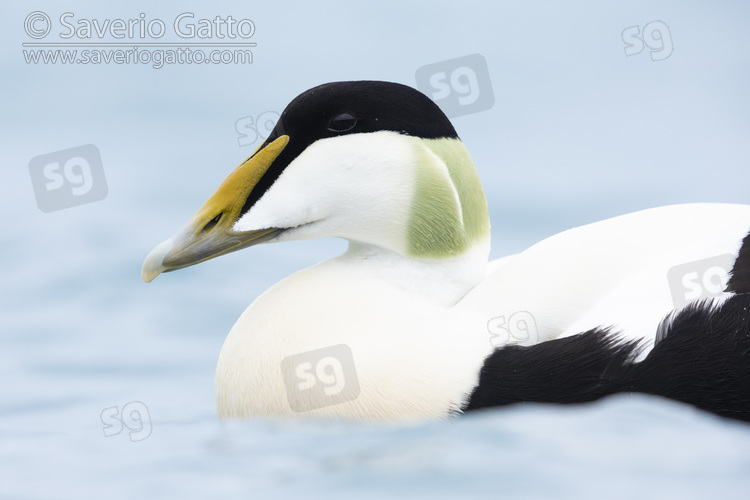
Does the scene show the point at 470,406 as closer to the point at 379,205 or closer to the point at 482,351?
the point at 482,351

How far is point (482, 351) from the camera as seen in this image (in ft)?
9.22

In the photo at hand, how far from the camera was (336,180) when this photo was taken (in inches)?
116

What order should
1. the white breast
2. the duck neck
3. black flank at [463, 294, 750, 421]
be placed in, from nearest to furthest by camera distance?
black flank at [463, 294, 750, 421], the white breast, the duck neck

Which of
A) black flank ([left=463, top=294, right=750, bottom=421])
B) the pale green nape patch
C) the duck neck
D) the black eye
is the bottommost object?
black flank ([left=463, top=294, right=750, bottom=421])

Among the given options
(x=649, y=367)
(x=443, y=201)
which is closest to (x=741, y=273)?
(x=649, y=367)

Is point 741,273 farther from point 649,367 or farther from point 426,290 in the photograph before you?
point 426,290

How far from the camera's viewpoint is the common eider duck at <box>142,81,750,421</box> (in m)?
2.74

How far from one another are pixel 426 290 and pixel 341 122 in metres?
0.48

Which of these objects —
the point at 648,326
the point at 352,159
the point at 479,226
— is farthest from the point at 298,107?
the point at 648,326

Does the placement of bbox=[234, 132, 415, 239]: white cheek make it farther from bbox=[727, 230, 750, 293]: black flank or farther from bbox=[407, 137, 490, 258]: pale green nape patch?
bbox=[727, 230, 750, 293]: black flank

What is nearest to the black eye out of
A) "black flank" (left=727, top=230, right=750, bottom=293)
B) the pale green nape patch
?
the pale green nape patch

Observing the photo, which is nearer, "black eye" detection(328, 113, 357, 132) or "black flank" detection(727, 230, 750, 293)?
"black flank" detection(727, 230, 750, 293)

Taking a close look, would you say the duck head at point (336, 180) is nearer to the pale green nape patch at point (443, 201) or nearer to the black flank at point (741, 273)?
the pale green nape patch at point (443, 201)

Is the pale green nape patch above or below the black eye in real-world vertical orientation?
below
